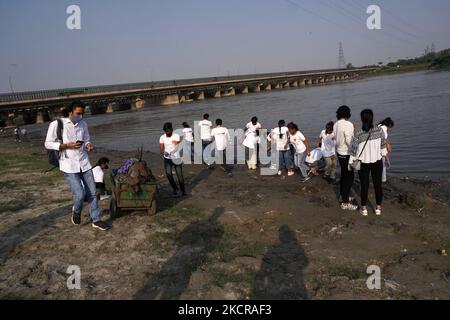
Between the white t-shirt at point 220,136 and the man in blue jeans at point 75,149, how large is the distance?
15.1 feet

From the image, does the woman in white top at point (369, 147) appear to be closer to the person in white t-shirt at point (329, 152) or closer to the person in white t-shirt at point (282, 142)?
the person in white t-shirt at point (329, 152)

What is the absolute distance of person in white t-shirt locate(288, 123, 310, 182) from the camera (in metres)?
8.49

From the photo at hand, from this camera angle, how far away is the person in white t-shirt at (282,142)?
29.4 feet

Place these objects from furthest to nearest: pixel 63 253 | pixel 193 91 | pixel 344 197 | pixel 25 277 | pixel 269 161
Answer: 1. pixel 193 91
2. pixel 269 161
3. pixel 344 197
4. pixel 63 253
5. pixel 25 277

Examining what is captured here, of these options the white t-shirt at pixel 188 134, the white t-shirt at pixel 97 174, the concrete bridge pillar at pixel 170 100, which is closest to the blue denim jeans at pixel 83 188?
the white t-shirt at pixel 97 174

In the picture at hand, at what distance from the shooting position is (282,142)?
900cm

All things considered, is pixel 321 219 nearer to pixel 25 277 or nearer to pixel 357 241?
pixel 357 241

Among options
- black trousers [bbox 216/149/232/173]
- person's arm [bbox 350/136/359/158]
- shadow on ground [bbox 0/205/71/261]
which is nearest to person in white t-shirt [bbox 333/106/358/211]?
person's arm [bbox 350/136/359/158]

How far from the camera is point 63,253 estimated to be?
495cm

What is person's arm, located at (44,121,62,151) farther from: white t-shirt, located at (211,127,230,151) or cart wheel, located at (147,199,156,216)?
white t-shirt, located at (211,127,230,151)

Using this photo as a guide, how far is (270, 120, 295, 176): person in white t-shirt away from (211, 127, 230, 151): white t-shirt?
134cm
